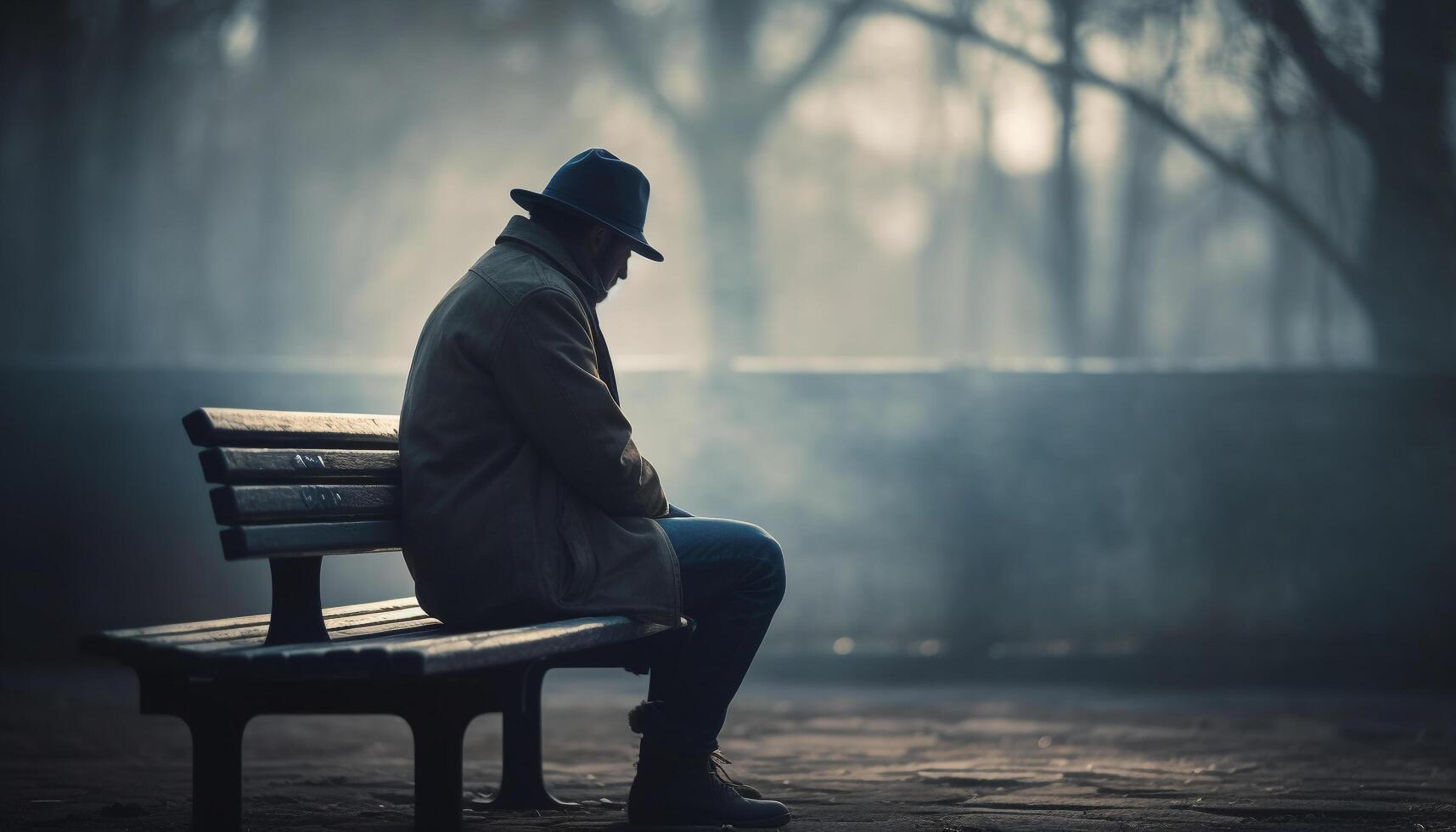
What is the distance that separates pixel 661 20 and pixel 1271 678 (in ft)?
26.5

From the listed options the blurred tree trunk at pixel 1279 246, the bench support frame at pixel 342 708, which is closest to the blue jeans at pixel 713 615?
the bench support frame at pixel 342 708

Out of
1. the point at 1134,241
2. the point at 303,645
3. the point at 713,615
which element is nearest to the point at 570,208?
the point at 713,615

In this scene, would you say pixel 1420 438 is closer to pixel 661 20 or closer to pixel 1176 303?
pixel 661 20

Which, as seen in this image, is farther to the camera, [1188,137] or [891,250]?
[891,250]

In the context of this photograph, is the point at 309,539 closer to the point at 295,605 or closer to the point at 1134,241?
the point at 295,605

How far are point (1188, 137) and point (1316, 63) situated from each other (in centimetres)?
107

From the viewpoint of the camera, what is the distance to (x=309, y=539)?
10.8ft

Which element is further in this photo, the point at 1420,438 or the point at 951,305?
the point at 951,305

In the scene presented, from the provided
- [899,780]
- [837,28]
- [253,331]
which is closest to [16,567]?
[899,780]

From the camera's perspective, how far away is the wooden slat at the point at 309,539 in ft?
10.1

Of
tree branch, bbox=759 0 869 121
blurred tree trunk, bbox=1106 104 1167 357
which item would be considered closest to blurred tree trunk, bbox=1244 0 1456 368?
tree branch, bbox=759 0 869 121

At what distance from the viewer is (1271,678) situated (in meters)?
7.22

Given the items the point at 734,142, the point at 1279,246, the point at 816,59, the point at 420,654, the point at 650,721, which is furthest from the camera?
the point at 1279,246

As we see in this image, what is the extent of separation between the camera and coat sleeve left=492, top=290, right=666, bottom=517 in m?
3.38
